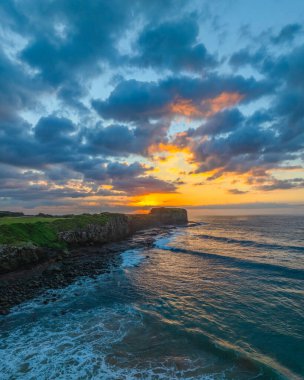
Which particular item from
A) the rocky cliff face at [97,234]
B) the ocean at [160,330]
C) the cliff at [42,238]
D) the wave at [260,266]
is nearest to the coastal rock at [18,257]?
the cliff at [42,238]

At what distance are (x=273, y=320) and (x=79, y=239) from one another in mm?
37269

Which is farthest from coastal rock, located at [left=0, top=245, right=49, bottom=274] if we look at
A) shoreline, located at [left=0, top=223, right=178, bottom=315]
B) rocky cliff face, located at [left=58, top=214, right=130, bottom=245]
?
rocky cliff face, located at [left=58, top=214, right=130, bottom=245]

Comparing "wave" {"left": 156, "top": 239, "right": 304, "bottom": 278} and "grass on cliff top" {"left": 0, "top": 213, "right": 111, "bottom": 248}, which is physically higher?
"grass on cliff top" {"left": 0, "top": 213, "right": 111, "bottom": 248}

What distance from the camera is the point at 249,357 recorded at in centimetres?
1136

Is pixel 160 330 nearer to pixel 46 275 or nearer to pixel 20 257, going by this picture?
pixel 46 275

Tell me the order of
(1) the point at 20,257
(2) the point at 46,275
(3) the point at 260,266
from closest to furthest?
(2) the point at 46,275 < (1) the point at 20,257 < (3) the point at 260,266

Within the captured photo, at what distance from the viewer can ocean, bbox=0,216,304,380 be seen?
10555mm

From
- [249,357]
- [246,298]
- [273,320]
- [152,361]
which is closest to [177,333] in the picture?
[152,361]

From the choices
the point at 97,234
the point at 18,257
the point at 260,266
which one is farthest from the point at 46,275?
the point at 260,266

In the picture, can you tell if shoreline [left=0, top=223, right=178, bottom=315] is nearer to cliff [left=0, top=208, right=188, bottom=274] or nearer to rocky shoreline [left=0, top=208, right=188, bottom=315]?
rocky shoreline [left=0, top=208, right=188, bottom=315]

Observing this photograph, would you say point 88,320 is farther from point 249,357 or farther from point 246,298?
point 246,298

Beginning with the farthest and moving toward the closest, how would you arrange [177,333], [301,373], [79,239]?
1. [79,239]
2. [177,333]
3. [301,373]

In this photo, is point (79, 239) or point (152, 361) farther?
point (79, 239)

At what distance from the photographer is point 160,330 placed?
14.0 meters
